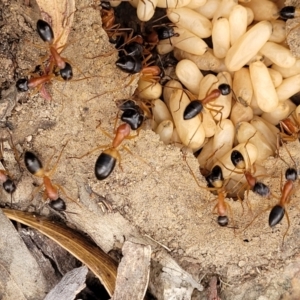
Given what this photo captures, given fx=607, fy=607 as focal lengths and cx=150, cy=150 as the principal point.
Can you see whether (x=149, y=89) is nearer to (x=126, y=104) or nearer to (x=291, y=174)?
(x=126, y=104)

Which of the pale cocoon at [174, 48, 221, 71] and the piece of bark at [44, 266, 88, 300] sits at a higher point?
the pale cocoon at [174, 48, 221, 71]

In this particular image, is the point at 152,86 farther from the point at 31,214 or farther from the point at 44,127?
the point at 31,214

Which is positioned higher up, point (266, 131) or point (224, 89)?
point (224, 89)

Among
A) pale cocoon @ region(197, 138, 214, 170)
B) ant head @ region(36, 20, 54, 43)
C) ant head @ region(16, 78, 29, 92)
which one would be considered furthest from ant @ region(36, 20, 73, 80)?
pale cocoon @ region(197, 138, 214, 170)

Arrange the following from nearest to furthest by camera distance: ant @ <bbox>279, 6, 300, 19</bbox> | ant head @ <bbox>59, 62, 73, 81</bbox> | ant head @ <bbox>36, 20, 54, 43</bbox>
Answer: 1. ant head @ <bbox>36, 20, 54, 43</bbox>
2. ant head @ <bbox>59, 62, 73, 81</bbox>
3. ant @ <bbox>279, 6, 300, 19</bbox>

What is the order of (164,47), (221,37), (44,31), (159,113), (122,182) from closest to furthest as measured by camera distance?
(44,31) < (122,182) < (221,37) < (159,113) < (164,47)

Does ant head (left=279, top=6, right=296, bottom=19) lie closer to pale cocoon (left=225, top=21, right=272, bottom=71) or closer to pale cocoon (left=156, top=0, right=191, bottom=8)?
pale cocoon (left=225, top=21, right=272, bottom=71)

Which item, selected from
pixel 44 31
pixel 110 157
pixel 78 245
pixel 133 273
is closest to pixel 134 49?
pixel 44 31
